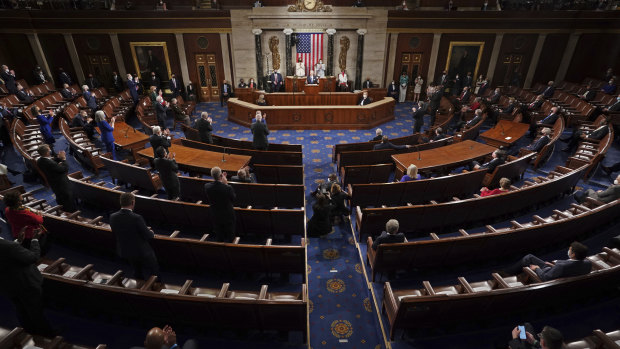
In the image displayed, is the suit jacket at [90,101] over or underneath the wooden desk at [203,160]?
→ over

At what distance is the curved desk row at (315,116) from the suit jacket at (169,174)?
18.3ft

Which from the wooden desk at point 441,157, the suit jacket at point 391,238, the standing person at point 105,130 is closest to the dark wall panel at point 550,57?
the wooden desk at point 441,157

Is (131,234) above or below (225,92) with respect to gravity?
below

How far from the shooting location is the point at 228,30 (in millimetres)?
12953

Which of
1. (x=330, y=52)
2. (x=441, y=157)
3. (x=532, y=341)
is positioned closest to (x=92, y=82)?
(x=330, y=52)

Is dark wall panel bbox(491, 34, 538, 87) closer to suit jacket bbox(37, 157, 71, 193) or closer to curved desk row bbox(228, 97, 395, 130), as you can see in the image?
curved desk row bbox(228, 97, 395, 130)

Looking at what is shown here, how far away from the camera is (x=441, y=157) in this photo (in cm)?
668

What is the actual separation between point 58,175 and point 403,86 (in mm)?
12511

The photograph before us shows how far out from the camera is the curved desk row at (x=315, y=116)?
34.9 ft

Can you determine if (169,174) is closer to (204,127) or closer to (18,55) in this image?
(204,127)

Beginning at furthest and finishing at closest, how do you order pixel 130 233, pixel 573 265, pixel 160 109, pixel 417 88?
pixel 417 88, pixel 160 109, pixel 130 233, pixel 573 265

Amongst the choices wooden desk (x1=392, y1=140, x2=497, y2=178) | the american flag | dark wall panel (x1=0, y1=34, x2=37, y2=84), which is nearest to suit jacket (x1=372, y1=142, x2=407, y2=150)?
wooden desk (x1=392, y1=140, x2=497, y2=178)

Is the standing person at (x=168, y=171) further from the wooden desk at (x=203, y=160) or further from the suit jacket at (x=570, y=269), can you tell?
the suit jacket at (x=570, y=269)

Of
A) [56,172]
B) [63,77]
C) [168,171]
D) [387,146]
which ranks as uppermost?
[63,77]
